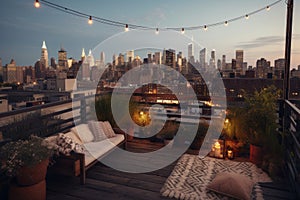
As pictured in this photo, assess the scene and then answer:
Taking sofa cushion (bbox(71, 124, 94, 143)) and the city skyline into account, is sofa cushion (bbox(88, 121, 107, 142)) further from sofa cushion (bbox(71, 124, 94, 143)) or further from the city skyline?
the city skyline

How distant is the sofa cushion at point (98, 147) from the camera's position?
3.09 m

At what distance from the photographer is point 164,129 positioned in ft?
15.9

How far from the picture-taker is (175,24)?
747 centimetres

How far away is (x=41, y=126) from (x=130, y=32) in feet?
10.6

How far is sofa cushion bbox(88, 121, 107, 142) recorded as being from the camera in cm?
373

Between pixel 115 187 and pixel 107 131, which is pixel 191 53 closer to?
pixel 107 131

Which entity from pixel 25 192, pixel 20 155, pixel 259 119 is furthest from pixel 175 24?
pixel 25 192

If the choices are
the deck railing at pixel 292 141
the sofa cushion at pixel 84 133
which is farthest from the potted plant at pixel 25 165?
the deck railing at pixel 292 141

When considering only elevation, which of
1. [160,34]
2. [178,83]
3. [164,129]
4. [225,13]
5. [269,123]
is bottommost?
[164,129]

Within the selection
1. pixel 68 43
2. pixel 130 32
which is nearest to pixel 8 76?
pixel 68 43

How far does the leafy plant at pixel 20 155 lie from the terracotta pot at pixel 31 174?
0.05 metres

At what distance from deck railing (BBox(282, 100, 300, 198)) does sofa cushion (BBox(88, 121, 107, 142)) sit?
2719mm

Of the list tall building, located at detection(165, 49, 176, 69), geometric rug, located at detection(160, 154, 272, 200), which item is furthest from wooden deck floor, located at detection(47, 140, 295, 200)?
tall building, located at detection(165, 49, 176, 69)

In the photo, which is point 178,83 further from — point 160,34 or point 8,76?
point 8,76
